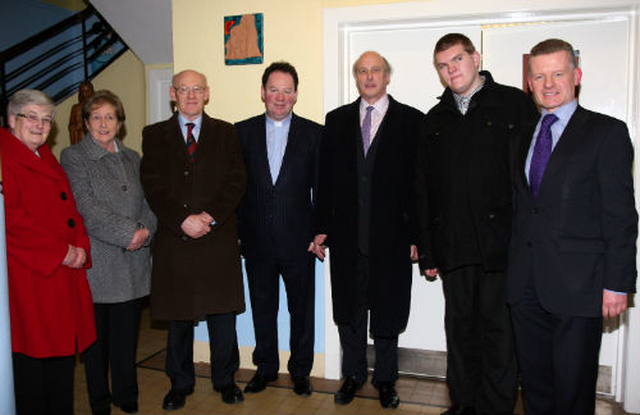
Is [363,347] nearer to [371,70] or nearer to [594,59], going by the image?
[371,70]

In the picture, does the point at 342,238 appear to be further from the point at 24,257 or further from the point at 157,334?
the point at 157,334

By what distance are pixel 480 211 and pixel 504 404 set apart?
34.9 inches

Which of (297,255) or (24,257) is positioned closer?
(24,257)

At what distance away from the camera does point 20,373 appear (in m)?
2.26

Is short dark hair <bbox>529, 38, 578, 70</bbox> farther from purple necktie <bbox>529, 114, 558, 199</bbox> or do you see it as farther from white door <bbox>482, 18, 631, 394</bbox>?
white door <bbox>482, 18, 631, 394</bbox>

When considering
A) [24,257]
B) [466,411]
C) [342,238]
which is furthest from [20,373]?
[466,411]

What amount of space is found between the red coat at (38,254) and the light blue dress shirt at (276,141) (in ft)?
3.42

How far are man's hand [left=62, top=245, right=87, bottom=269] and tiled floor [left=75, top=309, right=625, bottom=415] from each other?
85 centimetres

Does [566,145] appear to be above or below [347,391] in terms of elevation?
above

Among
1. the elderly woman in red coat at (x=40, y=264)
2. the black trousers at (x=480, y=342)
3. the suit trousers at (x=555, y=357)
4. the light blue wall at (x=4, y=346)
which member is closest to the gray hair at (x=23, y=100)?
the elderly woman in red coat at (x=40, y=264)

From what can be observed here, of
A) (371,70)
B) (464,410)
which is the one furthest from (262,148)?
(464,410)

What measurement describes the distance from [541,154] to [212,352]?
193 cm

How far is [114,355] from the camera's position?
2.60m

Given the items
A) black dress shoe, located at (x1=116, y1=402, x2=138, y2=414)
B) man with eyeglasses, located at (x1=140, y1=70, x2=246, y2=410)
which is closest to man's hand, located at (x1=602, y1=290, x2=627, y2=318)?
man with eyeglasses, located at (x1=140, y1=70, x2=246, y2=410)
